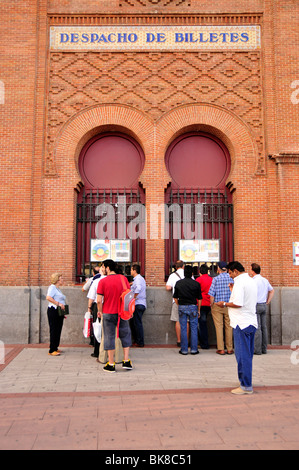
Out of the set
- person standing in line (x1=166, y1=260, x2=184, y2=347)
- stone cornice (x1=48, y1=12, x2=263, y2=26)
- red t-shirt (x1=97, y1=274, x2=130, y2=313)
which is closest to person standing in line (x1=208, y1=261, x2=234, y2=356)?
person standing in line (x1=166, y1=260, x2=184, y2=347)

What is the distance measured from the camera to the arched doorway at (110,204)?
9719 millimetres

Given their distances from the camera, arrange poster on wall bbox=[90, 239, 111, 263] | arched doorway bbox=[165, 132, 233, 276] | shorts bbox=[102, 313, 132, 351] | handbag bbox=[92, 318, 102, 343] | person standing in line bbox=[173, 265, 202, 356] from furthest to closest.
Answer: arched doorway bbox=[165, 132, 233, 276] < poster on wall bbox=[90, 239, 111, 263] < person standing in line bbox=[173, 265, 202, 356] < handbag bbox=[92, 318, 102, 343] < shorts bbox=[102, 313, 132, 351]

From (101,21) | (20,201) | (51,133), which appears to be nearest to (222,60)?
(101,21)

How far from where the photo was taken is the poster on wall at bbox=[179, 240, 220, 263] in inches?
383

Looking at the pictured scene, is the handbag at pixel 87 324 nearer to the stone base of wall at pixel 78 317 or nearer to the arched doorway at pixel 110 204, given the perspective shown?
the stone base of wall at pixel 78 317

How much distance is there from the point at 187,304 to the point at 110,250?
273 centimetres

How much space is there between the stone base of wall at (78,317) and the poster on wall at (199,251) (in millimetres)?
1123

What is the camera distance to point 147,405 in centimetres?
485

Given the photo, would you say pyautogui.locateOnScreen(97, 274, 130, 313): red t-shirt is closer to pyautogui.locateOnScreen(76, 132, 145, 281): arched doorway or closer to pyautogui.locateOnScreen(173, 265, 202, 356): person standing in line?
pyautogui.locateOnScreen(173, 265, 202, 356): person standing in line

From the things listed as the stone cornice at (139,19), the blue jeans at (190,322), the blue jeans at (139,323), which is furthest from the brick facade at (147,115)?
the blue jeans at (190,322)

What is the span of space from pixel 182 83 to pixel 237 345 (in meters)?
7.01

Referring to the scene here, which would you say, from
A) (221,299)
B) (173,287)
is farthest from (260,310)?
(173,287)

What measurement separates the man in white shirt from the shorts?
1950 millimetres

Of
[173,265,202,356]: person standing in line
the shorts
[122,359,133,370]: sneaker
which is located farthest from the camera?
[173,265,202,356]: person standing in line
